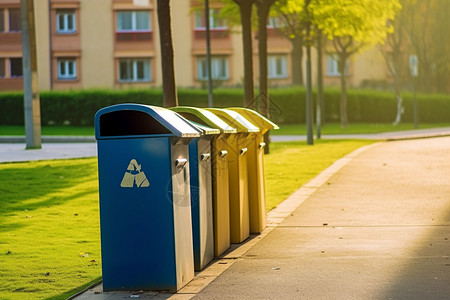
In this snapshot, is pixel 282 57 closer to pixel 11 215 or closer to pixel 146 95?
pixel 146 95

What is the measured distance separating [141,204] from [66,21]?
56.1m

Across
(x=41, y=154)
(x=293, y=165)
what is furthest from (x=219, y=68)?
(x=293, y=165)

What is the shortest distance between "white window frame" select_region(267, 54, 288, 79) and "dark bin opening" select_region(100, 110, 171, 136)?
186 feet

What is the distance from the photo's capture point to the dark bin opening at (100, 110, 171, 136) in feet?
24.8

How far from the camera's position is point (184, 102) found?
51.9 metres

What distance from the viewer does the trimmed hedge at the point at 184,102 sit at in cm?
5041

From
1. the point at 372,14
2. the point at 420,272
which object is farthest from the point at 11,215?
the point at 372,14

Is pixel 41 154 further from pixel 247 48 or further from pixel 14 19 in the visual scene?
pixel 14 19

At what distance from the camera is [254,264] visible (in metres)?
8.78

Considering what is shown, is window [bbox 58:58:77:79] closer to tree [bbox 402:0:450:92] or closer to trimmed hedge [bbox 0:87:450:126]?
trimmed hedge [bbox 0:87:450:126]

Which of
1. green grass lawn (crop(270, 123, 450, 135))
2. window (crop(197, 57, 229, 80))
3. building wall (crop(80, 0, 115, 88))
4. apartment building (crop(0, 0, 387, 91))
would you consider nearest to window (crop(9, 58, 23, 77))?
apartment building (crop(0, 0, 387, 91))

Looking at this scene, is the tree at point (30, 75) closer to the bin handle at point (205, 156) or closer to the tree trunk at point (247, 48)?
the tree trunk at point (247, 48)

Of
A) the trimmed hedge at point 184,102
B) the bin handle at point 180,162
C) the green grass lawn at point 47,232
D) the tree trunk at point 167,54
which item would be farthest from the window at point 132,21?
the bin handle at point 180,162

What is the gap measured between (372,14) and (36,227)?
21.2 metres
